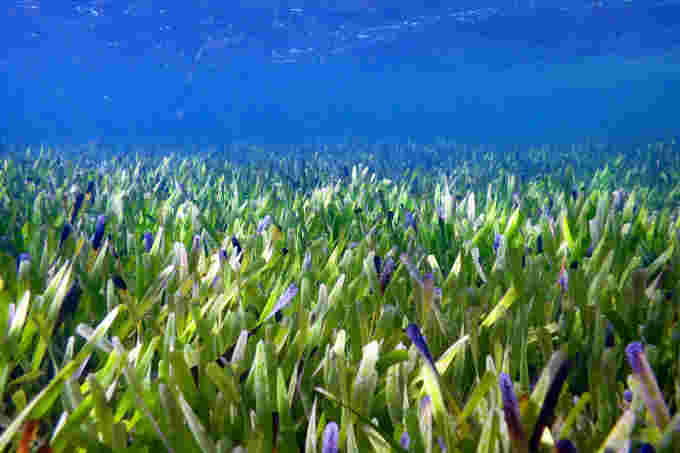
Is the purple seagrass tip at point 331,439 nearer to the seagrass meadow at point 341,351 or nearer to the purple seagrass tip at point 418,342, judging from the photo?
the seagrass meadow at point 341,351

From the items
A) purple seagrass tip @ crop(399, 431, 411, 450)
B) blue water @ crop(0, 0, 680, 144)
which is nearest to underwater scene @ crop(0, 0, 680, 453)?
purple seagrass tip @ crop(399, 431, 411, 450)

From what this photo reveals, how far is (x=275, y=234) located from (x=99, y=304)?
89 cm

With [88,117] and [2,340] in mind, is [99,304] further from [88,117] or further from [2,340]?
[88,117]

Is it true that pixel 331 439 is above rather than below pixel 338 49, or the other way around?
below

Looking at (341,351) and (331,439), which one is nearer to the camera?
(331,439)

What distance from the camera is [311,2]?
2584 cm

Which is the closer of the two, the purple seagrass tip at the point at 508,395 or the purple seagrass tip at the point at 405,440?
the purple seagrass tip at the point at 508,395

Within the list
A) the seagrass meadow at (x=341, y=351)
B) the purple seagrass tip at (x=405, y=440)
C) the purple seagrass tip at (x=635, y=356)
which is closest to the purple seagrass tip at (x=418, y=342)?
the seagrass meadow at (x=341, y=351)

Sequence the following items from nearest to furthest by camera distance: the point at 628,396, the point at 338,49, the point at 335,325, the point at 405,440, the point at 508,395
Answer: the point at 508,395 < the point at 405,440 < the point at 628,396 < the point at 335,325 < the point at 338,49

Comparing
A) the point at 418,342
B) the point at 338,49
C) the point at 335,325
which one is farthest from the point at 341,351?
the point at 338,49

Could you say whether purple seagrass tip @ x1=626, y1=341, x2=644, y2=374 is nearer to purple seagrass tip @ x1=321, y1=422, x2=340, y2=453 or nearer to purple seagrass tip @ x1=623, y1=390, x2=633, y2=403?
purple seagrass tip @ x1=623, y1=390, x2=633, y2=403

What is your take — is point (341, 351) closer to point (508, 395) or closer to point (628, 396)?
point (508, 395)

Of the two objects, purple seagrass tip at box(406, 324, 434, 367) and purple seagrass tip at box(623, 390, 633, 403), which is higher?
purple seagrass tip at box(406, 324, 434, 367)

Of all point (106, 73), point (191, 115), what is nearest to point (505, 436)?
point (106, 73)
